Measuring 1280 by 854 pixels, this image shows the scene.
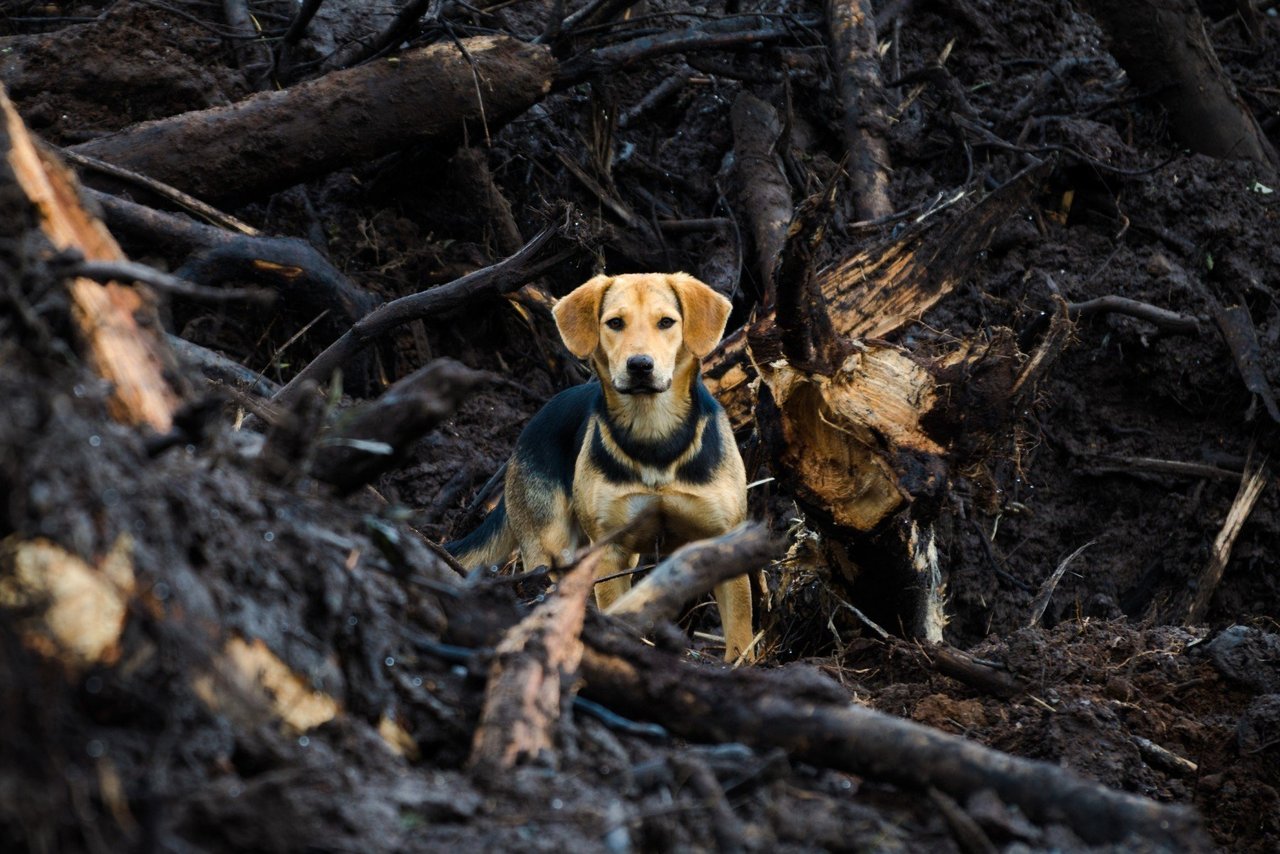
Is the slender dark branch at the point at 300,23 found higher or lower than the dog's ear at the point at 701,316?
higher

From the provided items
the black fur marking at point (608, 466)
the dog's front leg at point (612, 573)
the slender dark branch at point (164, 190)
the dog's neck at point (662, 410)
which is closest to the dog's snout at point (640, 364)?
the dog's neck at point (662, 410)

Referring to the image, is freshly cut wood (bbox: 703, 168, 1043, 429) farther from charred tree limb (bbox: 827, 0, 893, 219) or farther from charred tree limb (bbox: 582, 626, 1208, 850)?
charred tree limb (bbox: 582, 626, 1208, 850)

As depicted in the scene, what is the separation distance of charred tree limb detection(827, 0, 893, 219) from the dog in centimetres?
336

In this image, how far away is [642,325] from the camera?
6363 mm

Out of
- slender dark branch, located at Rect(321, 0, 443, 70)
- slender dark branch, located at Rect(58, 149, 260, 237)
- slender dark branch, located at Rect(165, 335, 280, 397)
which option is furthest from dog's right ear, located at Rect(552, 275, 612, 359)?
slender dark branch, located at Rect(321, 0, 443, 70)

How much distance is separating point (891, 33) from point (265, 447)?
29.0ft

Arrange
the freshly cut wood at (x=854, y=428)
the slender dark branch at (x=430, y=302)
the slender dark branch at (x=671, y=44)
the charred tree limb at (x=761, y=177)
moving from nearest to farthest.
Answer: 1. the freshly cut wood at (x=854, y=428)
2. the slender dark branch at (x=430, y=302)
3. the slender dark branch at (x=671, y=44)
4. the charred tree limb at (x=761, y=177)

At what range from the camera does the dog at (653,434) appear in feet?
21.1

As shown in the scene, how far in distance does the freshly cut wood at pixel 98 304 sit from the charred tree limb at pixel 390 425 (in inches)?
13.9

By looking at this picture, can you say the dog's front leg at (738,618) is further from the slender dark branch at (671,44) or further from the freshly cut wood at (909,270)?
the slender dark branch at (671,44)

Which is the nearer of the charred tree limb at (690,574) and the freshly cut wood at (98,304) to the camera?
the freshly cut wood at (98,304)

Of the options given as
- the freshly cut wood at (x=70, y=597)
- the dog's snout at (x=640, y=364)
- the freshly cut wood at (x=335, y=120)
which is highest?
the freshly cut wood at (x=335, y=120)

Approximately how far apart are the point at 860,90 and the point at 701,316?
4.07m

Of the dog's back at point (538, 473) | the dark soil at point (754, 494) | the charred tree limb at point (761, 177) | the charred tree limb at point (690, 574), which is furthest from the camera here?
the charred tree limb at point (761, 177)
